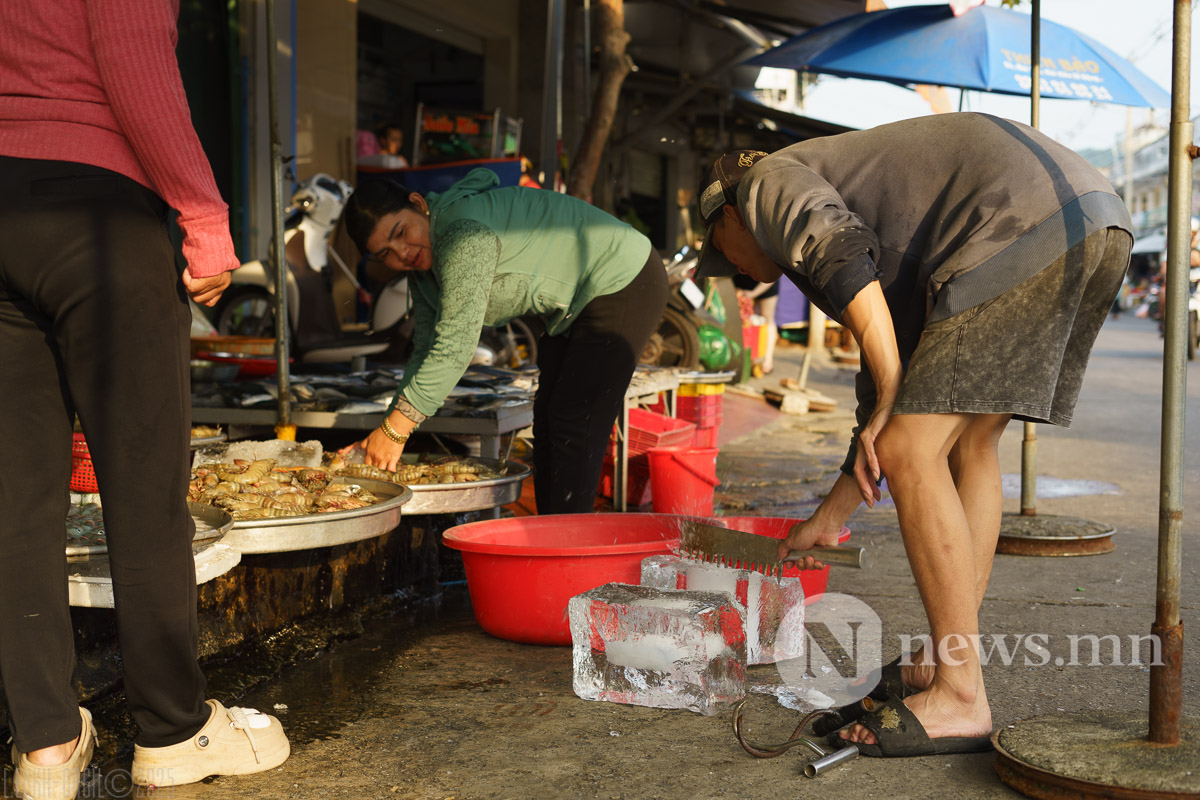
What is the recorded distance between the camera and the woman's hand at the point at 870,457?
2.37 m

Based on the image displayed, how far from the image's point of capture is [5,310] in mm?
2043

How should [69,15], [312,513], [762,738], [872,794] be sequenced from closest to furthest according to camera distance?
[69,15], [872,794], [762,738], [312,513]

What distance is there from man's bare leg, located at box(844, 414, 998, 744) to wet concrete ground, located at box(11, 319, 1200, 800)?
111mm

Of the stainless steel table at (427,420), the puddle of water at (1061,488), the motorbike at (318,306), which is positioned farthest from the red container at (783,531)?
the motorbike at (318,306)

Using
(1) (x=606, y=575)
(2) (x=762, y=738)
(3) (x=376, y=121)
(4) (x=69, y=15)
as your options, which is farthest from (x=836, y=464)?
(3) (x=376, y=121)

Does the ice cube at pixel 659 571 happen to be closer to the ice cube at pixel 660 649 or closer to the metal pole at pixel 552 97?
the ice cube at pixel 660 649

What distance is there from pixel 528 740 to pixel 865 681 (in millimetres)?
926

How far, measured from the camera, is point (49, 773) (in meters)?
2.08

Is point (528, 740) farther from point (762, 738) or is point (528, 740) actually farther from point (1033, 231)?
point (1033, 231)

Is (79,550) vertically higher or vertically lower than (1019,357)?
lower

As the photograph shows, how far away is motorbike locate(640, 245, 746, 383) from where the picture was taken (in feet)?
31.6

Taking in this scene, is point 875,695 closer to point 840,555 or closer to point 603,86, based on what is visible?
point 840,555

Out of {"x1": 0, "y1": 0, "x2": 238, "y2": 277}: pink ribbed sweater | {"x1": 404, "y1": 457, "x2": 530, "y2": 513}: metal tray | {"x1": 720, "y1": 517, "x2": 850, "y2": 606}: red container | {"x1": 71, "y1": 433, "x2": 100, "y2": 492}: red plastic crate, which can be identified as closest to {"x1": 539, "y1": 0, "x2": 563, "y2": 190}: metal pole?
{"x1": 404, "y1": 457, "x2": 530, "y2": 513}: metal tray

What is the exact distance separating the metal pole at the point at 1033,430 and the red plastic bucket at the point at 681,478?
55.7 inches
